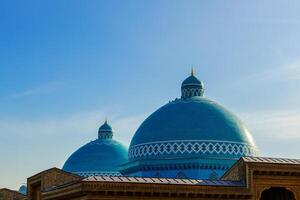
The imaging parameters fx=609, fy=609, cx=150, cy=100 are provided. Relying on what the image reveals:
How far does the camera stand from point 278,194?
30375 mm

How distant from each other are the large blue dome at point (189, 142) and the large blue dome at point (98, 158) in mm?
13050

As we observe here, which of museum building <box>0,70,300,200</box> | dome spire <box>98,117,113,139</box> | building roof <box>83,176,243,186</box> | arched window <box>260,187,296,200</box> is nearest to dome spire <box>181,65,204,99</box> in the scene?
museum building <box>0,70,300,200</box>

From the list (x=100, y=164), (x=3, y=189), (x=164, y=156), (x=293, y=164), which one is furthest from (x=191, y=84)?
(x=293, y=164)

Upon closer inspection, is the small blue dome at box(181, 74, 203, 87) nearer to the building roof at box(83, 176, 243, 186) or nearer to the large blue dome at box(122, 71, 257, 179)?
the large blue dome at box(122, 71, 257, 179)

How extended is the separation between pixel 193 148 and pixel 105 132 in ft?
87.5

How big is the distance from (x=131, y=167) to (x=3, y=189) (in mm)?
13690

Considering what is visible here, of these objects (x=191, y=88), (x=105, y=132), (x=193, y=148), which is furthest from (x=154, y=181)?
(x=105, y=132)

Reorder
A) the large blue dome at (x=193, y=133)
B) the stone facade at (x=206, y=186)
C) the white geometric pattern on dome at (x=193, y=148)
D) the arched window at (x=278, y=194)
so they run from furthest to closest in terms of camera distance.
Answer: the large blue dome at (x=193, y=133), the white geometric pattern on dome at (x=193, y=148), the arched window at (x=278, y=194), the stone facade at (x=206, y=186)

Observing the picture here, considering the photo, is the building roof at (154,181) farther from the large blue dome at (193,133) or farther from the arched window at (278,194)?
the large blue dome at (193,133)

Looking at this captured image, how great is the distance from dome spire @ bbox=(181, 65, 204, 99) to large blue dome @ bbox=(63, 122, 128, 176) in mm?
13941

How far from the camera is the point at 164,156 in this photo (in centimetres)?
5153

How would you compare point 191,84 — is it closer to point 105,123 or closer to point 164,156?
point 164,156

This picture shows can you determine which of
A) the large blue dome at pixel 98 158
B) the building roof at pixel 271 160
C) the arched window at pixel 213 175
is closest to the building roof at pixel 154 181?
the building roof at pixel 271 160

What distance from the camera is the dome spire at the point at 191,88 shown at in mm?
57750
